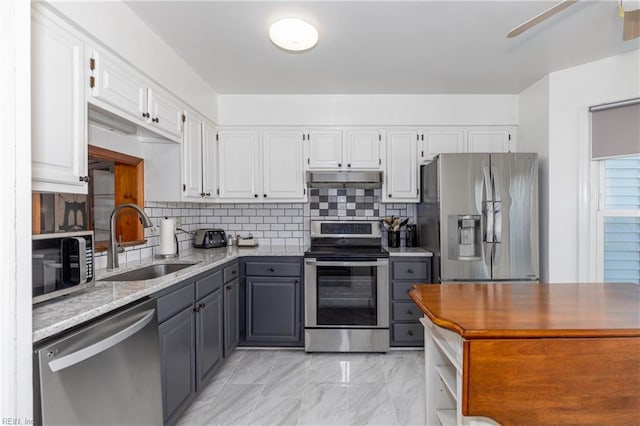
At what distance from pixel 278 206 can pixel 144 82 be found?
1892 millimetres

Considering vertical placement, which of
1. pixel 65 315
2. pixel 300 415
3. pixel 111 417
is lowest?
pixel 300 415

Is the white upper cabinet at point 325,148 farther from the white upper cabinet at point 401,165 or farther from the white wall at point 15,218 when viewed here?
the white wall at point 15,218

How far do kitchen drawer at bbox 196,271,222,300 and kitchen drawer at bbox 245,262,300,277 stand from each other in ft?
1.60

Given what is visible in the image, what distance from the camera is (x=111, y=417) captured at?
4.53 ft

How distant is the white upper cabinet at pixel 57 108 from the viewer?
1.34m

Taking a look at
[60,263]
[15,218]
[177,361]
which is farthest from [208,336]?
[15,218]

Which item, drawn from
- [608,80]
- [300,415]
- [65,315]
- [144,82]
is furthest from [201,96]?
[608,80]

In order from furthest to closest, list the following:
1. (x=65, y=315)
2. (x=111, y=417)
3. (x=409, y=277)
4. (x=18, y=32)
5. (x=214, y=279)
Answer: (x=409, y=277)
(x=214, y=279)
(x=111, y=417)
(x=65, y=315)
(x=18, y=32)

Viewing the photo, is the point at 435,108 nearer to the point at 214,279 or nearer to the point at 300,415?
the point at 214,279

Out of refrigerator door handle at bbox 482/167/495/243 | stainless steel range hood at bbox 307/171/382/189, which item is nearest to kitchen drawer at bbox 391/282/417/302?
refrigerator door handle at bbox 482/167/495/243

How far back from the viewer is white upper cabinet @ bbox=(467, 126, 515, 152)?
11.2ft

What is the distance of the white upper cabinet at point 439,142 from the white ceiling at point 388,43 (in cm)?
41

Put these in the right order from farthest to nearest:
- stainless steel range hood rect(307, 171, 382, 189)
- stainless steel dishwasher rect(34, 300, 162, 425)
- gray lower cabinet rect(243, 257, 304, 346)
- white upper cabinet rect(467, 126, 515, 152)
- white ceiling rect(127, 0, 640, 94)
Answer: white upper cabinet rect(467, 126, 515, 152), stainless steel range hood rect(307, 171, 382, 189), gray lower cabinet rect(243, 257, 304, 346), white ceiling rect(127, 0, 640, 94), stainless steel dishwasher rect(34, 300, 162, 425)

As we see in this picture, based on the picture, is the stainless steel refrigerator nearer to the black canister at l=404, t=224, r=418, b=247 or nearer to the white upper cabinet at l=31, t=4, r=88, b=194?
the black canister at l=404, t=224, r=418, b=247
